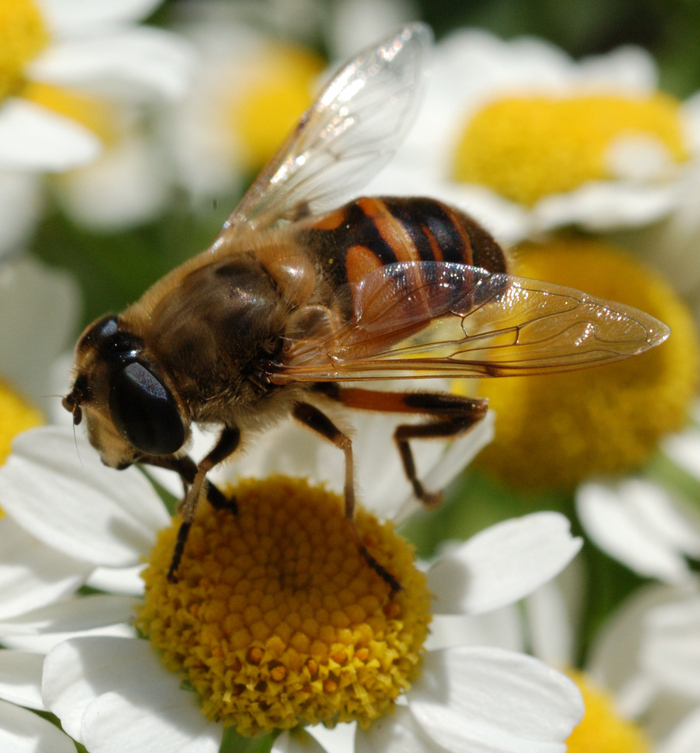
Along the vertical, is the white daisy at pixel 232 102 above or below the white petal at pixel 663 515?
above

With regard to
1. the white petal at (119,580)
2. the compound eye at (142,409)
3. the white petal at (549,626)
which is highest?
the compound eye at (142,409)

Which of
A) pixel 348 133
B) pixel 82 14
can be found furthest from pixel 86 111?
pixel 348 133

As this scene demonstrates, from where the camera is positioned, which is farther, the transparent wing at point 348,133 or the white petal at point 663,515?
the white petal at point 663,515

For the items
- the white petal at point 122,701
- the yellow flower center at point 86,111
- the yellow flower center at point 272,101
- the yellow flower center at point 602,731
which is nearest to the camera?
the white petal at point 122,701

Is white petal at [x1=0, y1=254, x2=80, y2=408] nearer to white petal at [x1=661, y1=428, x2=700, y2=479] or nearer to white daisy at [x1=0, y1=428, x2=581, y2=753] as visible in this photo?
white daisy at [x1=0, y1=428, x2=581, y2=753]

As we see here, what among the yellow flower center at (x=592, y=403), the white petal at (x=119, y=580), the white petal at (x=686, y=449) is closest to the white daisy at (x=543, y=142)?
the yellow flower center at (x=592, y=403)

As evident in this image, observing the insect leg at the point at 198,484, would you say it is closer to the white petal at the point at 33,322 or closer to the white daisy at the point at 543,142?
the white petal at the point at 33,322

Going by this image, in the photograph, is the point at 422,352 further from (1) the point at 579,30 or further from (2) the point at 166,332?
(1) the point at 579,30
